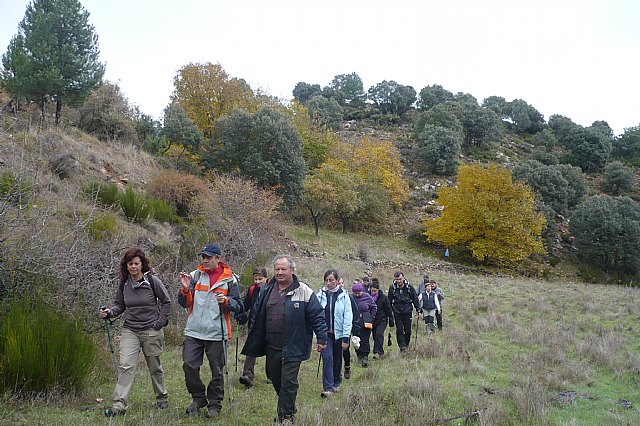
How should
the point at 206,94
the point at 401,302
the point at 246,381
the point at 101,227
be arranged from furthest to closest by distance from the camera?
the point at 206,94 → the point at 101,227 → the point at 401,302 → the point at 246,381

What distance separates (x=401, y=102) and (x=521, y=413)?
79102 mm

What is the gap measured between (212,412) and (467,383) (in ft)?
14.3

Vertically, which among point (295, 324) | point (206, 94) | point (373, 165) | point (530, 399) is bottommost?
point (530, 399)

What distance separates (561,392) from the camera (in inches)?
264

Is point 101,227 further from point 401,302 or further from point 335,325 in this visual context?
point 401,302

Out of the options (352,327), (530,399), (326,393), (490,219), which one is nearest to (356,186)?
(490,219)

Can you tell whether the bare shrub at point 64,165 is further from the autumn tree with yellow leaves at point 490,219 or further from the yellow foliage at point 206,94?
the autumn tree with yellow leaves at point 490,219

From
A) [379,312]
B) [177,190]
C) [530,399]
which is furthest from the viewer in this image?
[177,190]

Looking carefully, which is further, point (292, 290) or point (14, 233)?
point (14, 233)

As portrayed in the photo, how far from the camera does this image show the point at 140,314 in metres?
4.92

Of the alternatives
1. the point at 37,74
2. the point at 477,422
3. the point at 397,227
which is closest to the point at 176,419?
the point at 477,422

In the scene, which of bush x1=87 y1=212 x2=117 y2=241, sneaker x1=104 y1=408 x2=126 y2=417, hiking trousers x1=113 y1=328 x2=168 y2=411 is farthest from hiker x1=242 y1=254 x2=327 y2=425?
bush x1=87 y1=212 x2=117 y2=241

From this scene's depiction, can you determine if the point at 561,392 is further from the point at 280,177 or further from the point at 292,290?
the point at 280,177

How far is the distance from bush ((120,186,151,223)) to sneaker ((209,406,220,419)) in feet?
34.4
